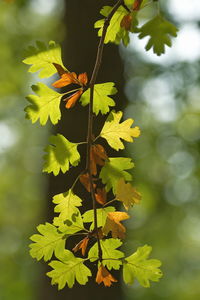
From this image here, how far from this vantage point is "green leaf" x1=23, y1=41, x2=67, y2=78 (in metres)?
0.75

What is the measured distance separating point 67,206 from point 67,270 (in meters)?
0.10

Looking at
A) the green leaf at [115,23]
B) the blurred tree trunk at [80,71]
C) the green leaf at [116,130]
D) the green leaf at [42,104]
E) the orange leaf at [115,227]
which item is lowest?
the orange leaf at [115,227]

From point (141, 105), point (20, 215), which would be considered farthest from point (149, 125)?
point (20, 215)

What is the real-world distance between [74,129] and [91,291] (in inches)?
43.0

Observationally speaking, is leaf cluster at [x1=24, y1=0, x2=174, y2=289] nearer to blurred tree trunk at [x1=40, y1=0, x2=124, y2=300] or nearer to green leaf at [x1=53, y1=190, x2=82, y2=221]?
green leaf at [x1=53, y1=190, x2=82, y2=221]

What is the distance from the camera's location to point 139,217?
1012 cm

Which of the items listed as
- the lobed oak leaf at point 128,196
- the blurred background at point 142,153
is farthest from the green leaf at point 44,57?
the blurred background at point 142,153

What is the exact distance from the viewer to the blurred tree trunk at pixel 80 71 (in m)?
3.21

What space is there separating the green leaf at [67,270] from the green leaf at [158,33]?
33 centimetres

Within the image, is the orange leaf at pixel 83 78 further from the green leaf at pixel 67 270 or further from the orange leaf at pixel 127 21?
the green leaf at pixel 67 270

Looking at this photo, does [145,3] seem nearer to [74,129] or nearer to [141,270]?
[141,270]

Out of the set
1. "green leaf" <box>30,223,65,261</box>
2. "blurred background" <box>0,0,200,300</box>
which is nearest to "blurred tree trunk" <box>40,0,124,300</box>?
"blurred background" <box>0,0,200,300</box>

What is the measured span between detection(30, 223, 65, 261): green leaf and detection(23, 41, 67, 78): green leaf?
240 millimetres

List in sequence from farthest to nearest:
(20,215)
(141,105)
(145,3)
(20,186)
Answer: (20,186) → (20,215) → (141,105) → (145,3)
